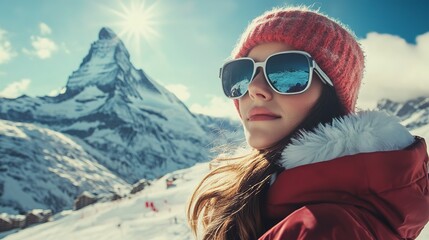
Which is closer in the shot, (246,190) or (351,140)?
(351,140)

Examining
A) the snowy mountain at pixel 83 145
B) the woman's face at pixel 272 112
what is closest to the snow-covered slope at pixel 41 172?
the snowy mountain at pixel 83 145

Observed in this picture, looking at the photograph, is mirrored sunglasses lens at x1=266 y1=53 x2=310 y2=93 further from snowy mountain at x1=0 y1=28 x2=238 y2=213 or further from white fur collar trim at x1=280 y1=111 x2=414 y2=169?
snowy mountain at x1=0 y1=28 x2=238 y2=213

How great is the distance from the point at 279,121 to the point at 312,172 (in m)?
0.51

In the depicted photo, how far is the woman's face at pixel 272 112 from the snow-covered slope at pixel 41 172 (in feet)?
277

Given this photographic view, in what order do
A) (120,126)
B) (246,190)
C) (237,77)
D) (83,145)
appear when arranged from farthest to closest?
(120,126) < (83,145) < (237,77) < (246,190)

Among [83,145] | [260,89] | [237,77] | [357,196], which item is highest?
[83,145]

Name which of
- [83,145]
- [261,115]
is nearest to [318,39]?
[261,115]

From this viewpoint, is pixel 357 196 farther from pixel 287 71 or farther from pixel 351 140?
pixel 287 71

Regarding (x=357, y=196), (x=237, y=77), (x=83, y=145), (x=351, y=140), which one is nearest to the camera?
(x=357, y=196)

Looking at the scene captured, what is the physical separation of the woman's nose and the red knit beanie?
0.26m

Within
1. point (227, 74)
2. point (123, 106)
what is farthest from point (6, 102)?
point (227, 74)

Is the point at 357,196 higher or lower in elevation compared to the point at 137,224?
lower

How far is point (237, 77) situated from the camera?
2189mm

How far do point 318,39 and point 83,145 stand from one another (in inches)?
5603
